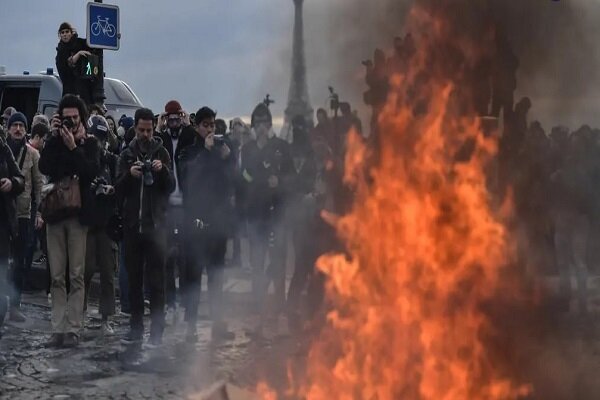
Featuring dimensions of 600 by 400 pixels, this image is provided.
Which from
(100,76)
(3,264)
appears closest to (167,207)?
(3,264)

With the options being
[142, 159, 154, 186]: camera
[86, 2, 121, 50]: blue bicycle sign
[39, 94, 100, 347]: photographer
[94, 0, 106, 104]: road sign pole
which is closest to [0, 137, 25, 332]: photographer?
[39, 94, 100, 347]: photographer

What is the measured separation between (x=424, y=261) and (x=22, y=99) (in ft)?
37.6

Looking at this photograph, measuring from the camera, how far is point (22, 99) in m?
15.5

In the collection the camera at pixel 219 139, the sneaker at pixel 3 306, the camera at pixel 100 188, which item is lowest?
the sneaker at pixel 3 306

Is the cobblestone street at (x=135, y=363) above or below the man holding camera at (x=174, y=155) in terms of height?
below

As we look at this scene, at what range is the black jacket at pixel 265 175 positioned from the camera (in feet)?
26.8

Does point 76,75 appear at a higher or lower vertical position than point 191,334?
higher

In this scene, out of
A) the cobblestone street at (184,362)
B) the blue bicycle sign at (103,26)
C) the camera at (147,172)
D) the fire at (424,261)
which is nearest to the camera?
the fire at (424,261)

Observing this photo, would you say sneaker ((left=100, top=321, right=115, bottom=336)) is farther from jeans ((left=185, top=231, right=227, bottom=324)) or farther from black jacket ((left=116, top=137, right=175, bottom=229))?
black jacket ((left=116, top=137, right=175, bottom=229))

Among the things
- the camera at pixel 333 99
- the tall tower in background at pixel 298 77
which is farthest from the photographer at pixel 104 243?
the camera at pixel 333 99

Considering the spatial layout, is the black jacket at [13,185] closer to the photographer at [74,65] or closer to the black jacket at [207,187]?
the black jacket at [207,187]

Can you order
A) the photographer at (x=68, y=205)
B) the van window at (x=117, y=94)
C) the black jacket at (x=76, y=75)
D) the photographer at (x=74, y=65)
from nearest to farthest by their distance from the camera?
the photographer at (x=68, y=205)
the photographer at (x=74, y=65)
the black jacket at (x=76, y=75)
the van window at (x=117, y=94)

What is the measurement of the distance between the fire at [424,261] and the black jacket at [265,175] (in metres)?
2.42

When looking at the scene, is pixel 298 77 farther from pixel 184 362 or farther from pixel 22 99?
pixel 22 99
